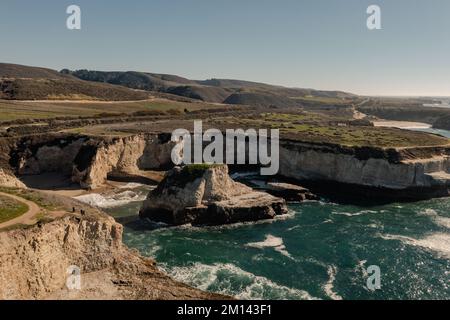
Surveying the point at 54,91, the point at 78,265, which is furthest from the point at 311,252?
the point at 54,91

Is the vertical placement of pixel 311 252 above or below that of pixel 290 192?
below

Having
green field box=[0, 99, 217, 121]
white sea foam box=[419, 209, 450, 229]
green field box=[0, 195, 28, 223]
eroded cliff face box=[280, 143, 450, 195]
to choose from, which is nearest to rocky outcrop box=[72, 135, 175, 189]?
eroded cliff face box=[280, 143, 450, 195]

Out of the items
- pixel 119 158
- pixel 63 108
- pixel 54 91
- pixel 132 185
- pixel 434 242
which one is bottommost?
pixel 434 242

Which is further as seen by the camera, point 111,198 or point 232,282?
point 111,198

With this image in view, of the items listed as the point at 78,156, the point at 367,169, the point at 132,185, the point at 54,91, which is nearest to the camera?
the point at 78,156

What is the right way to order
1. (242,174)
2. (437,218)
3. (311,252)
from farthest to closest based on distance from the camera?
1. (242,174)
2. (437,218)
3. (311,252)

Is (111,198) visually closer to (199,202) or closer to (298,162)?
(199,202)
